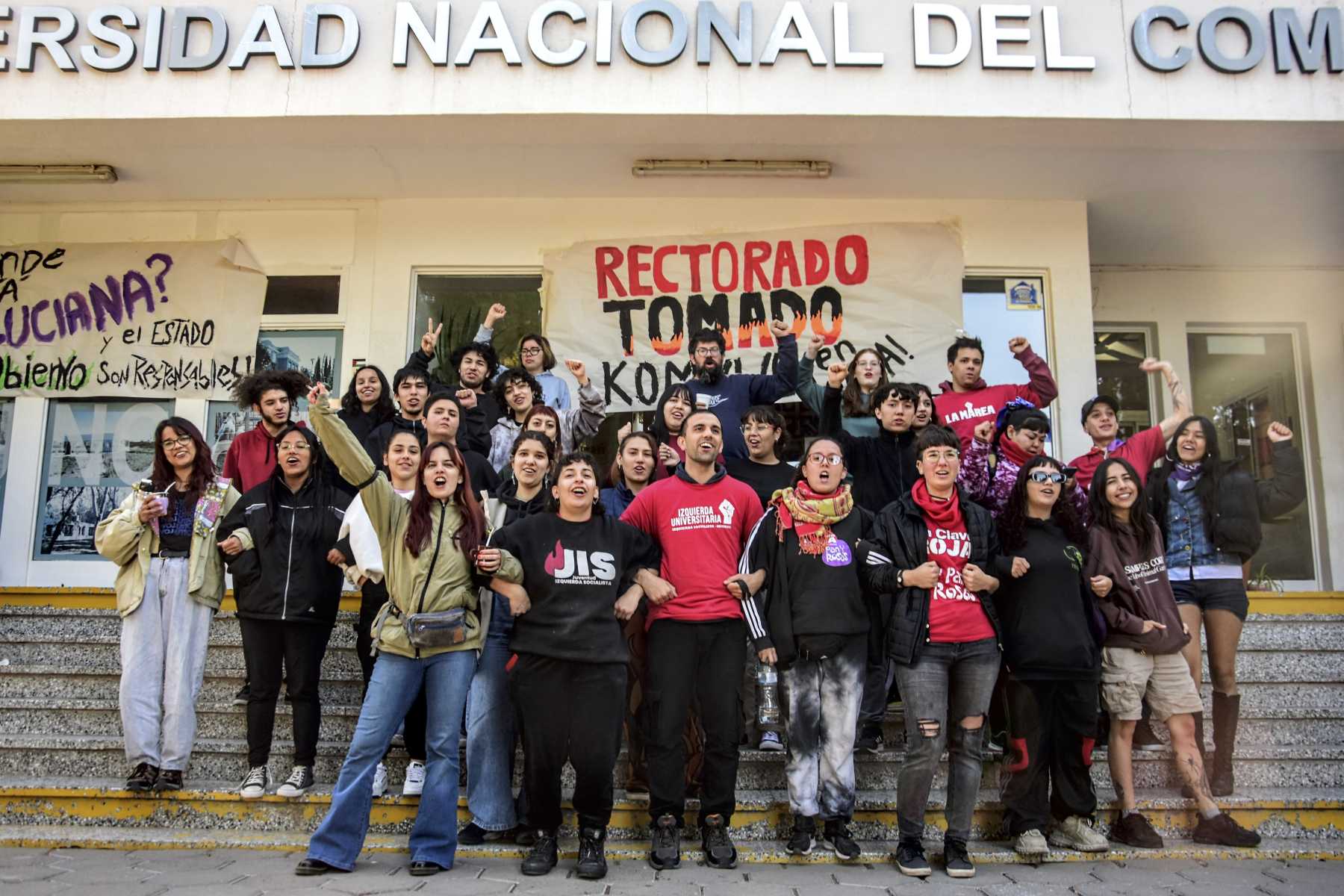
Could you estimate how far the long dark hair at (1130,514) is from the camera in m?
4.56

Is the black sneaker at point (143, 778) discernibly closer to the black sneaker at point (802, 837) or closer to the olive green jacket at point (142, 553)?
the olive green jacket at point (142, 553)

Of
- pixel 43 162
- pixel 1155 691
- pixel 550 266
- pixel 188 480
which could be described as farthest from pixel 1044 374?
pixel 43 162

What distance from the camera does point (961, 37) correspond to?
6035 millimetres

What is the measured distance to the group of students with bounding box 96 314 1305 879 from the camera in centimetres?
400

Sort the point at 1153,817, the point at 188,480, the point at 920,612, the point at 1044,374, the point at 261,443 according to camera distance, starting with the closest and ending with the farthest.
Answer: the point at 920,612 → the point at 1153,817 → the point at 188,480 → the point at 261,443 → the point at 1044,374

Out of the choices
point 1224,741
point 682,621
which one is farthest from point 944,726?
point 1224,741

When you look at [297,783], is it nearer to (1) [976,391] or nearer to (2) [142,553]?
(2) [142,553]

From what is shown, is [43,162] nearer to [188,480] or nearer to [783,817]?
[188,480]

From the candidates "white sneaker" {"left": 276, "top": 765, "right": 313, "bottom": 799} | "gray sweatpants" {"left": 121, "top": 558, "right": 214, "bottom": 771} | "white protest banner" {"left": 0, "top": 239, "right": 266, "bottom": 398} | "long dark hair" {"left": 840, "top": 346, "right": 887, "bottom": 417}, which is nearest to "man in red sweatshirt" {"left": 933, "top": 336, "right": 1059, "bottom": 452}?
"long dark hair" {"left": 840, "top": 346, "right": 887, "bottom": 417}

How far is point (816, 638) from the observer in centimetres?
417

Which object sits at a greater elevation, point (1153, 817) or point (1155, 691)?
point (1155, 691)

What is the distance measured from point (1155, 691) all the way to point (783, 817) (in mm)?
1861

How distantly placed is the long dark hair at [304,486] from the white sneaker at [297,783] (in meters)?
1.09

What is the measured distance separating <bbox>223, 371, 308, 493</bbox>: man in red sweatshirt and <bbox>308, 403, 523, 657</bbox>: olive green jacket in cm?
137
